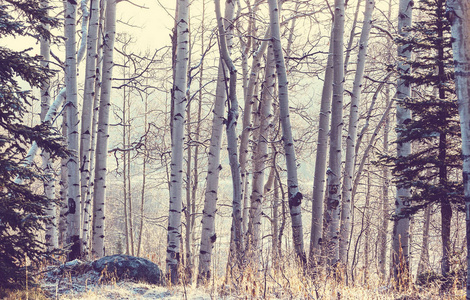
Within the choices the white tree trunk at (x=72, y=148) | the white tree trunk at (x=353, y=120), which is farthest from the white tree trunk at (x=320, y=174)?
the white tree trunk at (x=72, y=148)

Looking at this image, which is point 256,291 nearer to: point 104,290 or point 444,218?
point 104,290

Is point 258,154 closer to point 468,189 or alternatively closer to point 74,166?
point 74,166

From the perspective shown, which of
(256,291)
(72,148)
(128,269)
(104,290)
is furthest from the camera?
(72,148)

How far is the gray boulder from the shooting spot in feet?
20.1

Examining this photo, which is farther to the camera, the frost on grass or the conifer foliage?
the conifer foliage

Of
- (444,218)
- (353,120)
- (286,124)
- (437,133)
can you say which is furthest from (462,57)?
(353,120)

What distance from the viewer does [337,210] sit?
716 centimetres

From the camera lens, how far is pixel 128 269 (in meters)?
6.25

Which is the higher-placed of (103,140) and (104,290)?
(103,140)

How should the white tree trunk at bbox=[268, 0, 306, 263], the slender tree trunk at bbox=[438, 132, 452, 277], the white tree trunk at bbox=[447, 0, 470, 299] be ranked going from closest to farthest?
the white tree trunk at bbox=[447, 0, 470, 299] < the slender tree trunk at bbox=[438, 132, 452, 277] < the white tree trunk at bbox=[268, 0, 306, 263]

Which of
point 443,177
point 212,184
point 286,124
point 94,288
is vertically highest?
point 286,124

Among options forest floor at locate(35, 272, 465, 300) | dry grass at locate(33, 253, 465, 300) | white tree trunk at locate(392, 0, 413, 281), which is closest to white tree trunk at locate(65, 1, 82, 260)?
forest floor at locate(35, 272, 465, 300)

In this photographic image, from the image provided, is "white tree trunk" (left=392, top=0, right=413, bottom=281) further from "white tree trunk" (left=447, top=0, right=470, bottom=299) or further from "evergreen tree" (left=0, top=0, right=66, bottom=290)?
"evergreen tree" (left=0, top=0, right=66, bottom=290)

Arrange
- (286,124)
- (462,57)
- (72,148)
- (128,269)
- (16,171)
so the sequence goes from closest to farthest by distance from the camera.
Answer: (462,57), (16,171), (128,269), (286,124), (72,148)
